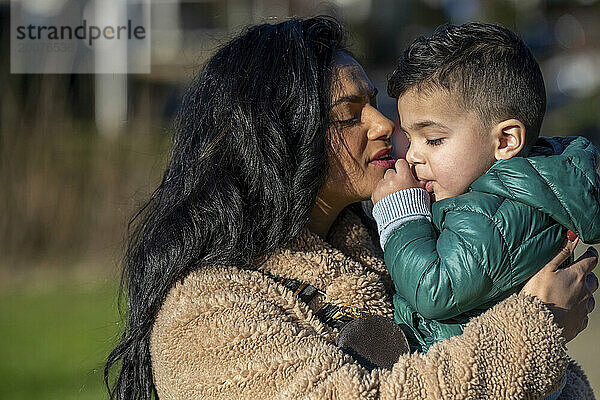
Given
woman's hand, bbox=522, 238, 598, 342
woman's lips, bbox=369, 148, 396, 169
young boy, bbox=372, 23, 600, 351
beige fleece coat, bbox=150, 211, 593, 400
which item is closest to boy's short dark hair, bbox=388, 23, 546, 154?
young boy, bbox=372, 23, 600, 351

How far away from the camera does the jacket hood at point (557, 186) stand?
1959 mm

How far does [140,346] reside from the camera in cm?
224

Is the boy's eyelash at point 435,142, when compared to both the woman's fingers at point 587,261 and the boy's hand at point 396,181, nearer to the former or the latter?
the boy's hand at point 396,181

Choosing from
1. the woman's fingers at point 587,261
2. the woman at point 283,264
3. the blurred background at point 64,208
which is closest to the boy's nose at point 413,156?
the woman at point 283,264

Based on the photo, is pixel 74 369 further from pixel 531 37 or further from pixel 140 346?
pixel 531 37

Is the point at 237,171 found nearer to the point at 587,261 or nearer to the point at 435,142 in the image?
the point at 435,142

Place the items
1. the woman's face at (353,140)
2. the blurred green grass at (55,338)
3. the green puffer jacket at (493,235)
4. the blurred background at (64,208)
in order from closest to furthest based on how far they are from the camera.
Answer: the green puffer jacket at (493,235)
the woman's face at (353,140)
the blurred green grass at (55,338)
the blurred background at (64,208)

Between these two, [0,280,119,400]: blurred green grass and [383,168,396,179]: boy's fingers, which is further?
[0,280,119,400]: blurred green grass

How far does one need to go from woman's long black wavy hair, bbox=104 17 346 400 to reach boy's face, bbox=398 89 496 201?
26cm

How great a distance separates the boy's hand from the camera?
2145mm

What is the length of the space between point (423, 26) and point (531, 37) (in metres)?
1.69

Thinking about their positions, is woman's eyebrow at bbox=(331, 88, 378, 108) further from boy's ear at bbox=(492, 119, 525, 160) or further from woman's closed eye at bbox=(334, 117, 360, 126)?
boy's ear at bbox=(492, 119, 525, 160)

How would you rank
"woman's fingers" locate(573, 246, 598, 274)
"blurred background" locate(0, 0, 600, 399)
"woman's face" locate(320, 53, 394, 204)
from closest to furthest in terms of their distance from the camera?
"woman's fingers" locate(573, 246, 598, 274) → "woman's face" locate(320, 53, 394, 204) → "blurred background" locate(0, 0, 600, 399)

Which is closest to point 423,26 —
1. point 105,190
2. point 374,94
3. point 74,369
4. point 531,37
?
point 531,37
